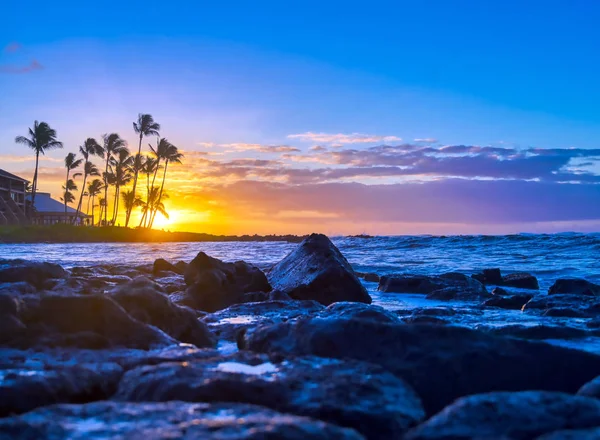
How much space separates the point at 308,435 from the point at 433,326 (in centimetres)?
156

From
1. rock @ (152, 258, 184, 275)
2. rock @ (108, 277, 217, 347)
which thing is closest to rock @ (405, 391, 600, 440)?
rock @ (108, 277, 217, 347)

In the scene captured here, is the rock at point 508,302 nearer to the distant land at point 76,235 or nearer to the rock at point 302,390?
the rock at point 302,390

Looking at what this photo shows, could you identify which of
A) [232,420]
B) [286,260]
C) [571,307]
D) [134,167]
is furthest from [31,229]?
[232,420]

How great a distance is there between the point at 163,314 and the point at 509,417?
2559 millimetres

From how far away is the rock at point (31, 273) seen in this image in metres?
6.68

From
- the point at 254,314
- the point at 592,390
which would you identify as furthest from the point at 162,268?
the point at 592,390

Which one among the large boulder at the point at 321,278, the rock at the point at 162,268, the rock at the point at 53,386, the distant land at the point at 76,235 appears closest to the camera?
the rock at the point at 53,386

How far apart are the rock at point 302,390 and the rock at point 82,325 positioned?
80cm

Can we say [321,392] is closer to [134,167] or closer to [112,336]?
[112,336]

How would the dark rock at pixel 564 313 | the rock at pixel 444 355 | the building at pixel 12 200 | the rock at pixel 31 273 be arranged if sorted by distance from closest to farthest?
the rock at pixel 444 355 < the dark rock at pixel 564 313 < the rock at pixel 31 273 < the building at pixel 12 200

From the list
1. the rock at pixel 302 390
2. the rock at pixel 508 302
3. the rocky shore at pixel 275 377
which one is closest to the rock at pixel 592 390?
the rocky shore at pixel 275 377

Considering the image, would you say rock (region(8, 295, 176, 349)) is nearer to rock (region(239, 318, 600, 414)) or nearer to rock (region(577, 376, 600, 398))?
rock (region(239, 318, 600, 414))

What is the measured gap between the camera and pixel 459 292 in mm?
8664

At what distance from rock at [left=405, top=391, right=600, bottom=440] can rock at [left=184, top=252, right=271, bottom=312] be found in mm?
4941
